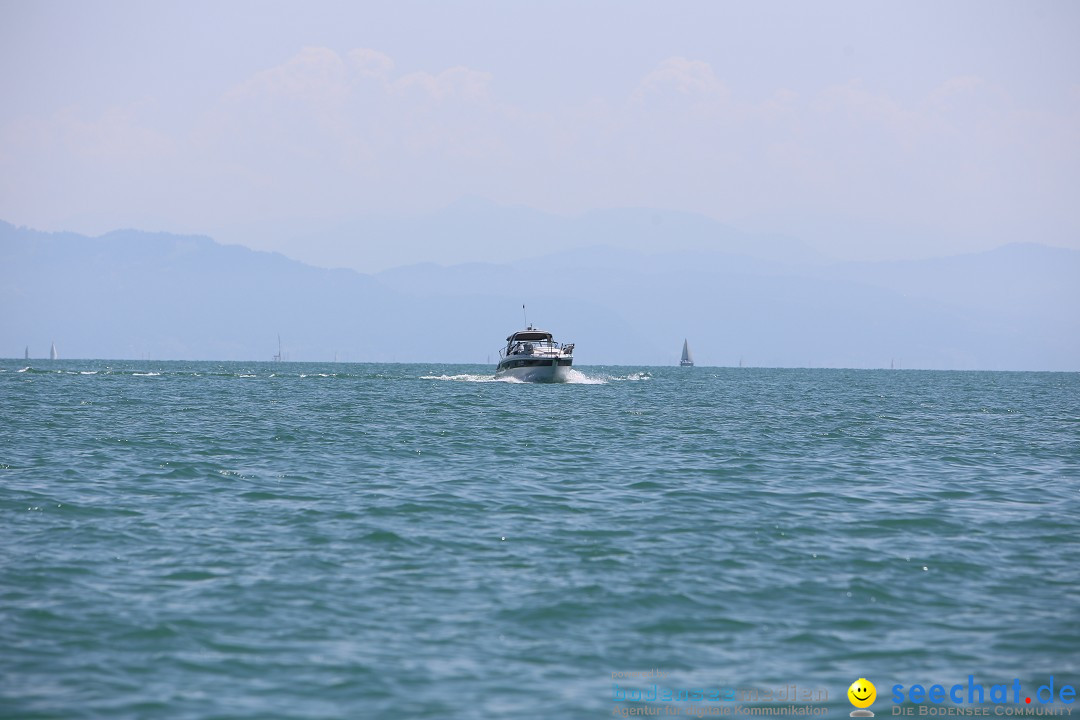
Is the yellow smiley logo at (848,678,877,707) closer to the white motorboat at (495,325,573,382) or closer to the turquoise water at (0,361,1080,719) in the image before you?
the turquoise water at (0,361,1080,719)

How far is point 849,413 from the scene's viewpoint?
61.8 m

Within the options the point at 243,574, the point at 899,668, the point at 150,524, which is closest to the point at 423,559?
the point at 243,574

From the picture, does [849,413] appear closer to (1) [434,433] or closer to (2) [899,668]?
(1) [434,433]

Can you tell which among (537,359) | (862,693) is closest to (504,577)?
(862,693)

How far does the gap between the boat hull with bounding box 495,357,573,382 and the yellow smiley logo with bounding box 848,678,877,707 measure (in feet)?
255

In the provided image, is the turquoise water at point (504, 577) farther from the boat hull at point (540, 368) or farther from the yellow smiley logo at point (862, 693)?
the boat hull at point (540, 368)

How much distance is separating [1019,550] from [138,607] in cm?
1503

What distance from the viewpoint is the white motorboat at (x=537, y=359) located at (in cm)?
8975

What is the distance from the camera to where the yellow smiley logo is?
36.8 feet

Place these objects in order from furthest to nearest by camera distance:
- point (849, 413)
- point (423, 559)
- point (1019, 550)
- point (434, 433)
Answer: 1. point (849, 413)
2. point (434, 433)
3. point (1019, 550)
4. point (423, 559)

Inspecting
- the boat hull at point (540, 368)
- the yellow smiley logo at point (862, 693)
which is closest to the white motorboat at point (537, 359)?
the boat hull at point (540, 368)

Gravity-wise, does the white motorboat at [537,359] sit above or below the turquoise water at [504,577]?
above

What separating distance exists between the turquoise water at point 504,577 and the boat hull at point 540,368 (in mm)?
55284

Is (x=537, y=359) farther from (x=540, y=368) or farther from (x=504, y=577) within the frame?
(x=504, y=577)
